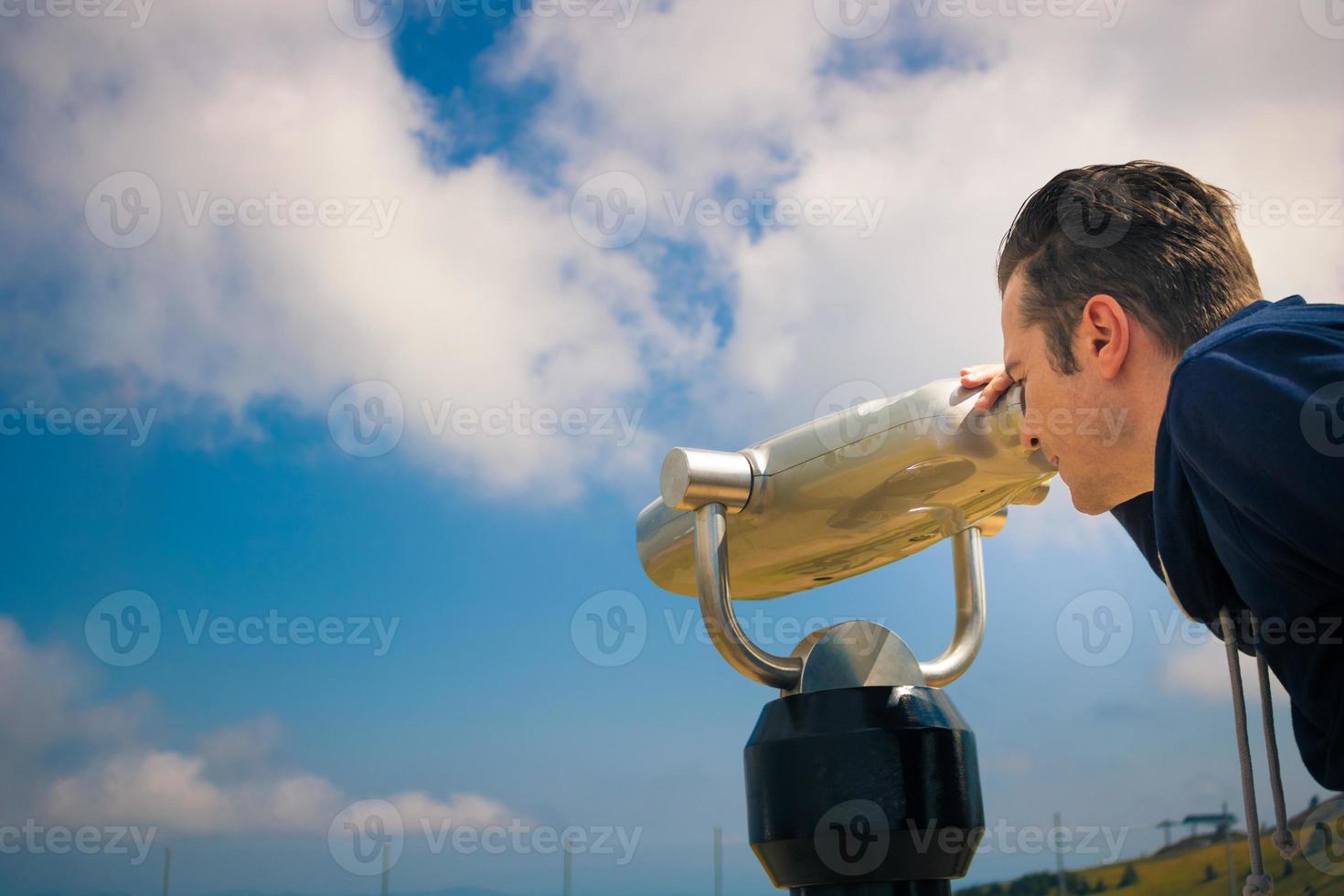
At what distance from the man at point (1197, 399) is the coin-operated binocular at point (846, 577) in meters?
0.11

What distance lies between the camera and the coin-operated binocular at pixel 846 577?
1.15 metres

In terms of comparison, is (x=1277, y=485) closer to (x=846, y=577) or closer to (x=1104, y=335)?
(x=1104, y=335)

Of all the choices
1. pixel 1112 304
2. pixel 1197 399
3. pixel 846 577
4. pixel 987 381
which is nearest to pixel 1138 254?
pixel 1112 304

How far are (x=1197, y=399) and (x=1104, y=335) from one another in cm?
29

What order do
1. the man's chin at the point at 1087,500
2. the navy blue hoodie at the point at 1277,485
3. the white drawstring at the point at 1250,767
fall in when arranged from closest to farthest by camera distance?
the navy blue hoodie at the point at 1277,485, the white drawstring at the point at 1250,767, the man's chin at the point at 1087,500

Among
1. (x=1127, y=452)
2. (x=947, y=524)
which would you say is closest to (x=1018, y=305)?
(x=1127, y=452)

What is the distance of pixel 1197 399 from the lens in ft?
2.95

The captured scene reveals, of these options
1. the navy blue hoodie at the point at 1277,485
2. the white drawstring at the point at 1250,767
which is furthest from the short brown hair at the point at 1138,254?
the white drawstring at the point at 1250,767

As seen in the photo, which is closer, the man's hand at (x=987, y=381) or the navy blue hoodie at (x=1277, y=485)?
the navy blue hoodie at (x=1277, y=485)

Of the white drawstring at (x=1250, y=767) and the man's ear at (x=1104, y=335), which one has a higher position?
the man's ear at (x=1104, y=335)

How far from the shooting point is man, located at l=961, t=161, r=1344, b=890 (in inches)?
32.9

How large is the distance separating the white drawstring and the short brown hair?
0.33 meters

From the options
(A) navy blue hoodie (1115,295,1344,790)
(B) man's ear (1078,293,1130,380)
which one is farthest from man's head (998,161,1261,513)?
(A) navy blue hoodie (1115,295,1344,790)

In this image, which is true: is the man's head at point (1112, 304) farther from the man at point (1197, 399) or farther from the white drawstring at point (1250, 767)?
the white drawstring at point (1250, 767)
